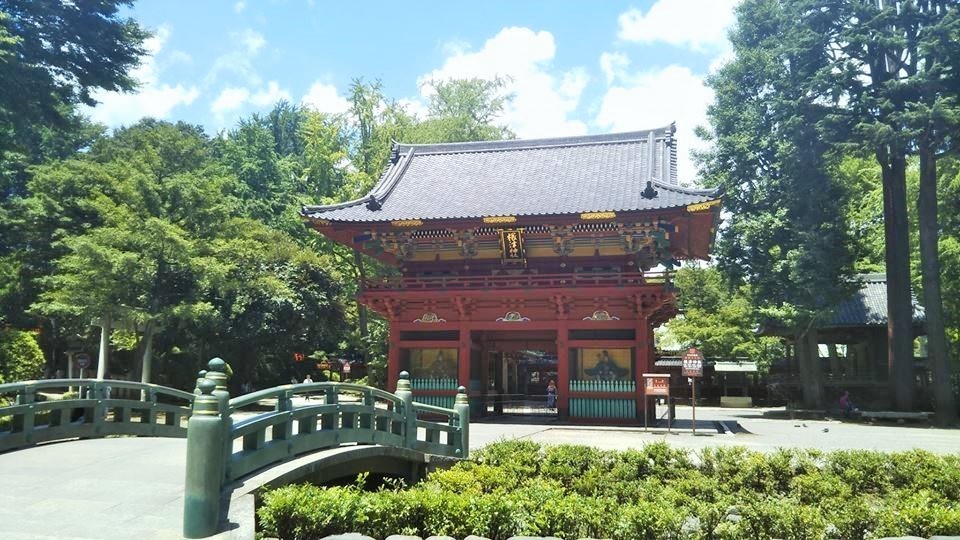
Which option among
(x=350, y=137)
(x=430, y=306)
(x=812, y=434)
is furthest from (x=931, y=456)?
(x=350, y=137)

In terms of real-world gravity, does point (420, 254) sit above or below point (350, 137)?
below

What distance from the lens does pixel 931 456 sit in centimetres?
1224

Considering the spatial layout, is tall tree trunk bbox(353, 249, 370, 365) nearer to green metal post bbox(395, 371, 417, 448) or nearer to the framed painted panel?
the framed painted panel

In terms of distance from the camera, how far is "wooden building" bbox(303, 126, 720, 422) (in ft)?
74.9

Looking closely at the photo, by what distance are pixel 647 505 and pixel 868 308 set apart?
121ft

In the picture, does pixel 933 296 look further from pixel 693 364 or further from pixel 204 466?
pixel 204 466

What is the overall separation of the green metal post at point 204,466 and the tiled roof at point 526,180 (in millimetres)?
17080

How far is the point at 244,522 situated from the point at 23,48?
2022cm

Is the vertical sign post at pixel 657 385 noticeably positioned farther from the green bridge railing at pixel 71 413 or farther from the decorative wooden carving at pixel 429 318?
the green bridge railing at pixel 71 413

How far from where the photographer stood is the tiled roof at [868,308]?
37.0 metres

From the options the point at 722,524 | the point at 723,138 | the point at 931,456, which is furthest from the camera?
the point at 723,138

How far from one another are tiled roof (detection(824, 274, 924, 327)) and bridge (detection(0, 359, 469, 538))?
31.6 metres

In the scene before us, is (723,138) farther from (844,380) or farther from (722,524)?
(722,524)

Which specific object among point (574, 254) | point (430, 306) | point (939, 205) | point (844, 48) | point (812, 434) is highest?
point (844, 48)
